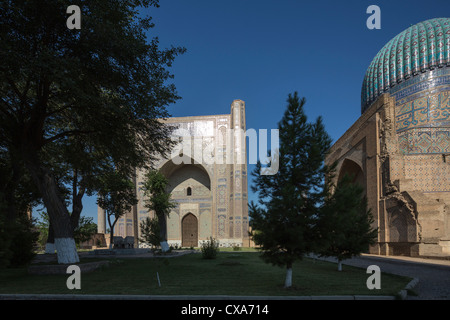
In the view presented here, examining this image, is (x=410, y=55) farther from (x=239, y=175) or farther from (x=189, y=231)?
(x=189, y=231)

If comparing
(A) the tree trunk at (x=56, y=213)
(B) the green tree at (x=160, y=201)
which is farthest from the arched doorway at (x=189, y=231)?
(A) the tree trunk at (x=56, y=213)

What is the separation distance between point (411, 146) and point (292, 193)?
17734mm

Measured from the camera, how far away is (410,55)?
2455 centimetres

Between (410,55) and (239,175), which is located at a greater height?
(410,55)

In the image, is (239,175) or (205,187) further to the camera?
(205,187)

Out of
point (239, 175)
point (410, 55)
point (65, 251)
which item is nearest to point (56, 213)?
point (65, 251)

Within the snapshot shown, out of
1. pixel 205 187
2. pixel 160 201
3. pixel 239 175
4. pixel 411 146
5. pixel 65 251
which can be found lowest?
pixel 65 251

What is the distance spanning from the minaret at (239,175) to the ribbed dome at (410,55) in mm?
11894

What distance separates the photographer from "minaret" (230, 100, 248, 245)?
32.2m

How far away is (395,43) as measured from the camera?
26.8 metres

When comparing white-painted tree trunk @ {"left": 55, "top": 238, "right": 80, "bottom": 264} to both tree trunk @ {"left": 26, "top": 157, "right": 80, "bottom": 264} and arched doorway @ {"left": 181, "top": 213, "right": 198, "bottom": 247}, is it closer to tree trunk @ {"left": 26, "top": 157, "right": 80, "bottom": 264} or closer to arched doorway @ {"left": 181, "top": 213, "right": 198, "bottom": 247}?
tree trunk @ {"left": 26, "top": 157, "right": 80, "bottom": 264}

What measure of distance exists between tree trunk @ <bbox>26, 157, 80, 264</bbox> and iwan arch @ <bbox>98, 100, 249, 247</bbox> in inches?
878

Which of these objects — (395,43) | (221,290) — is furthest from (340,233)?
(395,43)
